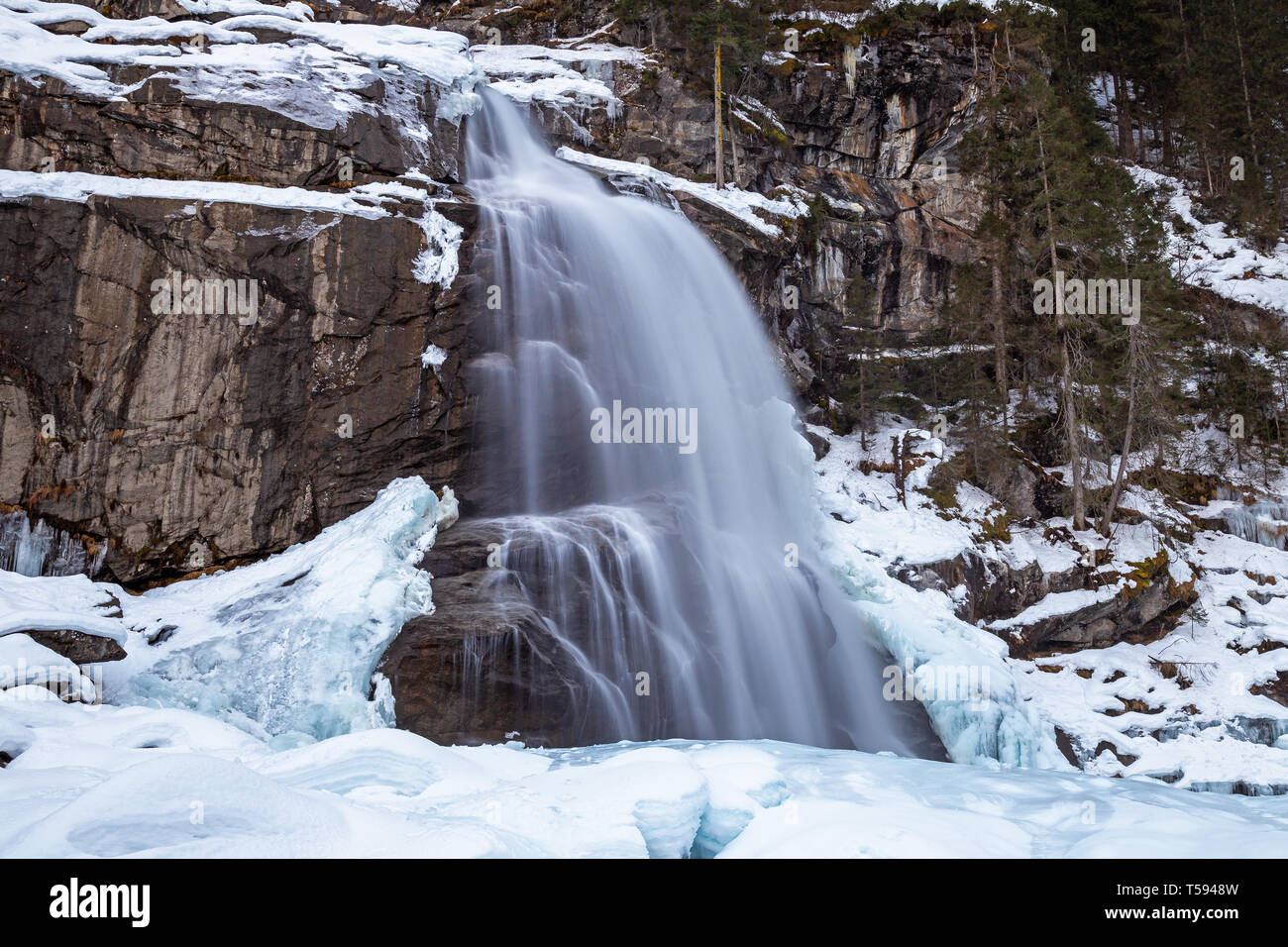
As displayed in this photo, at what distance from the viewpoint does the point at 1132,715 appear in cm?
1341

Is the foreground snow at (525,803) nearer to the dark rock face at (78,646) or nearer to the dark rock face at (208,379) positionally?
the dark rock face at (78,646)

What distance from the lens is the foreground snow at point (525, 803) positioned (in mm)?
4344

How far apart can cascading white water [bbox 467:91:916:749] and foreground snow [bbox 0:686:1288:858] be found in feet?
8.50

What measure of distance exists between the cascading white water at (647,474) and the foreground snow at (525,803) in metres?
2.59

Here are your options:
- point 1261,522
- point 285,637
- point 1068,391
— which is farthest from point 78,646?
point 1261,522

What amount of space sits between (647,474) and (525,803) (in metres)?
9.86

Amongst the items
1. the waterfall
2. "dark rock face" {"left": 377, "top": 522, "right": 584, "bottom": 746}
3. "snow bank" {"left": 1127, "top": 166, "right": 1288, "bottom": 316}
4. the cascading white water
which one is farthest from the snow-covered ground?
"snow bank" {"left": 1127, "top": 166, "right": 1288, "bottom": 316}

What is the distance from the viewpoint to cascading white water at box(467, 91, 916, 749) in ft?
36.1

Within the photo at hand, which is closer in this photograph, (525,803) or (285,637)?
(525,803)

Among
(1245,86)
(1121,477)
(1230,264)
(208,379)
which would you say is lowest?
(1121,477)

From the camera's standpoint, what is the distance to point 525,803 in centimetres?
555

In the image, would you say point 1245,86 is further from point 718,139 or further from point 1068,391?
point 718,139
